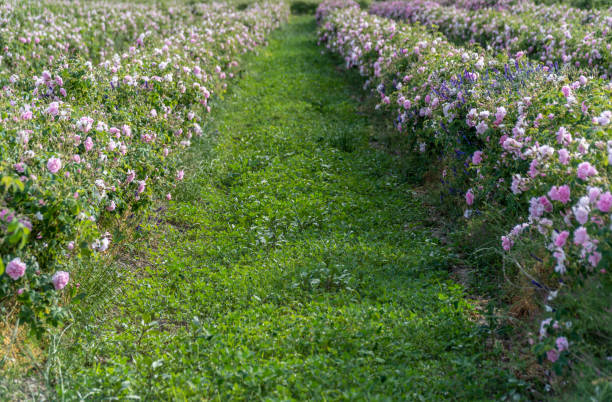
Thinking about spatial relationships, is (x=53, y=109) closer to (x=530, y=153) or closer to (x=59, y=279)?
(x=59, y=279)

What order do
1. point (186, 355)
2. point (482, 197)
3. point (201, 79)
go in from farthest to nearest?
point (201, 79), point (482, 197), point (186, 355)

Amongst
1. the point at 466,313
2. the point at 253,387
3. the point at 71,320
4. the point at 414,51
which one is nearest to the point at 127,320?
the point at 71,320

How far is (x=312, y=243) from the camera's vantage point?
495cm

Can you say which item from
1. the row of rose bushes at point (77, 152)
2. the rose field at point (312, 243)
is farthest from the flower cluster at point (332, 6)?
the rose field at point (312, 243)

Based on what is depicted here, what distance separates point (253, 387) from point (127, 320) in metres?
1.35

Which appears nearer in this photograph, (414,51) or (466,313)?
(466,313)

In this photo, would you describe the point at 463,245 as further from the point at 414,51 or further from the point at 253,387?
the point at 414,51

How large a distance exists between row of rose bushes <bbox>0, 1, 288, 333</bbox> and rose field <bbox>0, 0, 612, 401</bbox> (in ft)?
0.07

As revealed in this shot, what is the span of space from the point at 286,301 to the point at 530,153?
84.7 inches

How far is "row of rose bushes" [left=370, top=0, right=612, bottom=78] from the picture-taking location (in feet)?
25.0

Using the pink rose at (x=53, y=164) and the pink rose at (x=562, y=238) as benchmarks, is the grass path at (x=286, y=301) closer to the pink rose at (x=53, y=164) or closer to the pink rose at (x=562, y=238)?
the pink rose at (x=562, y=238)

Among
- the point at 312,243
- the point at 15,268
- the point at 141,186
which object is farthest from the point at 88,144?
the point at 312,243

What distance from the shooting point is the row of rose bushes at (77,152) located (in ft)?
10.6

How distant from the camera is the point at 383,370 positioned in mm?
3287
